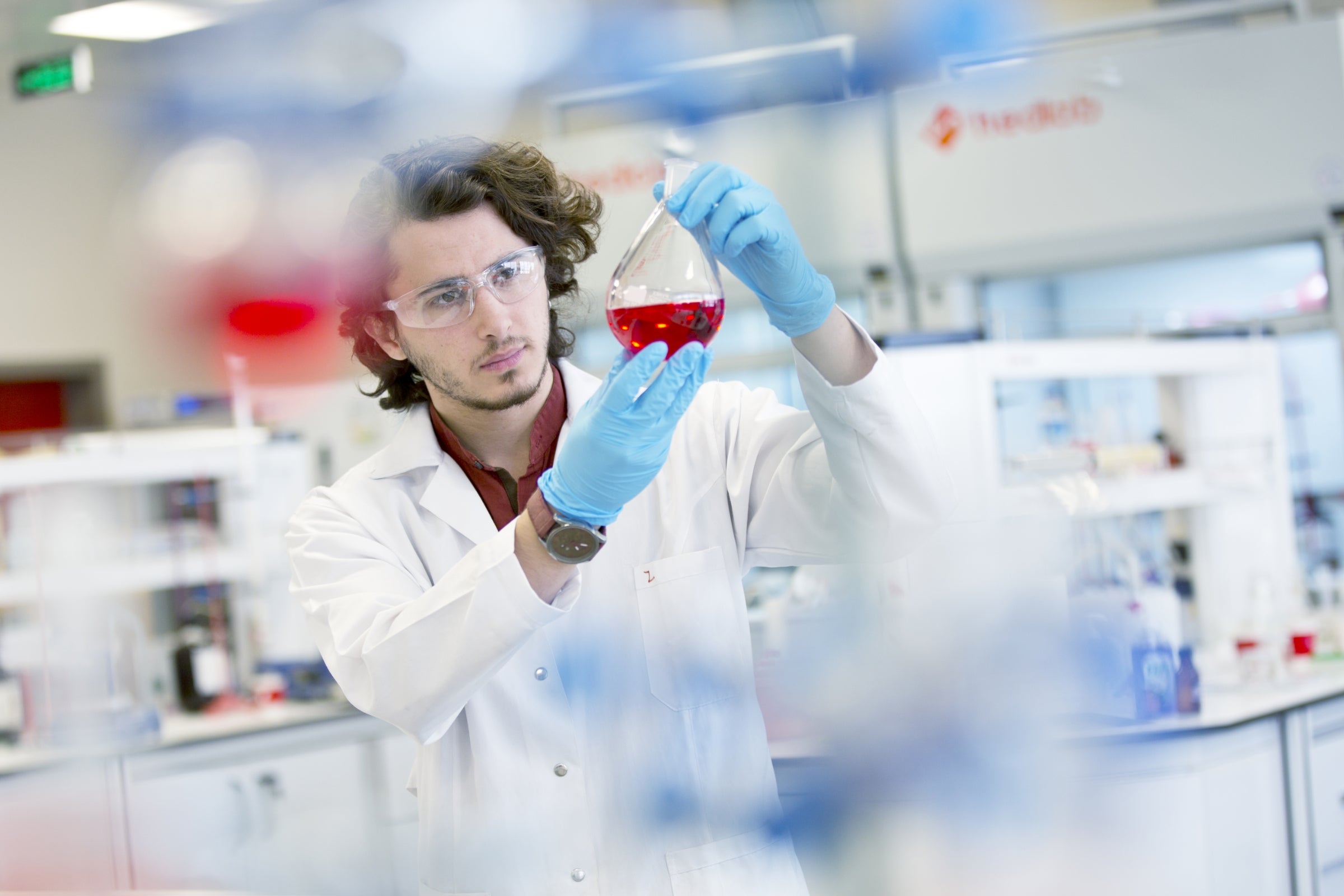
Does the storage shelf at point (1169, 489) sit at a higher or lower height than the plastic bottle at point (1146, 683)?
lower

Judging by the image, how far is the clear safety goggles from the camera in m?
0.56

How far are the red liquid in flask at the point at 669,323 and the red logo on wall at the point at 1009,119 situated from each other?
0.13 metres

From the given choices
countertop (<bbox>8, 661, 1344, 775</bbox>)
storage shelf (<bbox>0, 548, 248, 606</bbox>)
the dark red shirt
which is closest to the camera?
the dark red shirt

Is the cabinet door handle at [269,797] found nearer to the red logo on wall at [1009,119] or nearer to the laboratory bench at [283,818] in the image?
the laboratory bench at [283,818]

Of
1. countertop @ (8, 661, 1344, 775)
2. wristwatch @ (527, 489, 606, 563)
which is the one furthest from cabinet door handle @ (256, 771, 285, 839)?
wristwatch @ (527, 489, 606, 563)

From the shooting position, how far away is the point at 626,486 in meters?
0.67

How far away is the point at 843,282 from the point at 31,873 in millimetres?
535

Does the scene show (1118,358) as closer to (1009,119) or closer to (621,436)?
(1009,119)

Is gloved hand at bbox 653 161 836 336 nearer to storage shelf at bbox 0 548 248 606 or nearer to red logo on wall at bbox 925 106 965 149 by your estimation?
red logo on wall at bbox 925 106 965 149

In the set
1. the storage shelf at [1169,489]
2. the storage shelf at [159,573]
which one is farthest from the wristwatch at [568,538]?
the storage shelf at [1169,489]

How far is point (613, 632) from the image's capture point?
1.96 feet

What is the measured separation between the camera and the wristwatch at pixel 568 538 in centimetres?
67

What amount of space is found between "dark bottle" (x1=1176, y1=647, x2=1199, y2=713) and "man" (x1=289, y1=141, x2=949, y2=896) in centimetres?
125

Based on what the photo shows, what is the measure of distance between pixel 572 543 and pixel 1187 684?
170cm
